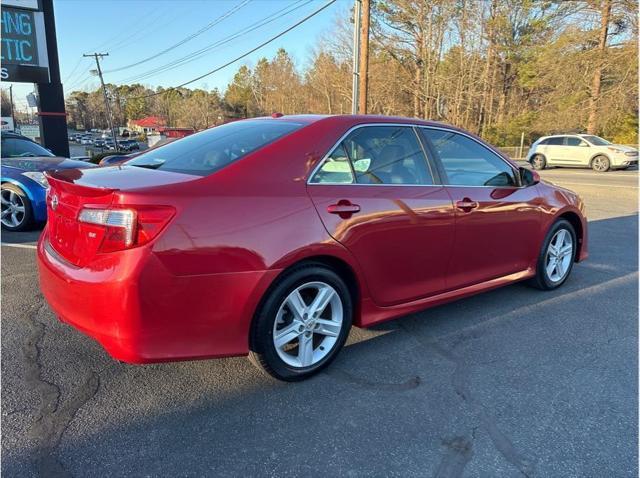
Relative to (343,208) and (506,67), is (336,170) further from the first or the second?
(506,67)

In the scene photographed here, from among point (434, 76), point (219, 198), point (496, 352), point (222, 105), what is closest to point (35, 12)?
point (219, 198)

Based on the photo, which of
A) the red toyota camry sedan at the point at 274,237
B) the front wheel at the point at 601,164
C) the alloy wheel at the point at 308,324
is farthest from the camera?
the front wheel at the point at 601,164

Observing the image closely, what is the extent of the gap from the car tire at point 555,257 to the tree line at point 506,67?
94.6 feet

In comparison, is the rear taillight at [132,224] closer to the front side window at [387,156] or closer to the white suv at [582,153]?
the front side window at [387,156]

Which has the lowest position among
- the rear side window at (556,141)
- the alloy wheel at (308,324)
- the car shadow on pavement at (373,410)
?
the car shadow on pavement at (373,410)

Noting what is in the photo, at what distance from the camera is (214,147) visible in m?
3.03

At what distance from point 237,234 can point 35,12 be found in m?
14.8

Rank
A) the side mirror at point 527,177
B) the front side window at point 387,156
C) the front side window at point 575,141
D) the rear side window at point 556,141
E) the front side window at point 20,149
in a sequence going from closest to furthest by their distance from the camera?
the front side window at point 387,156
the side mirror at point 527,177
the front side window at point 20,149
the front side window at point 575,141
the rear side window at point 556,141

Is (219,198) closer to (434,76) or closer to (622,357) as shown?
(622,357)

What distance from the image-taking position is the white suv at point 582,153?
20.4 meters

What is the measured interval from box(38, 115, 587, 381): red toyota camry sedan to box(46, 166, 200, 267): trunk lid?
1 cm

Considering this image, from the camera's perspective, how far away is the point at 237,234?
2.39m

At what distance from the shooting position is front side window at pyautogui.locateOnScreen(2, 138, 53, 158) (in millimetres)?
7258

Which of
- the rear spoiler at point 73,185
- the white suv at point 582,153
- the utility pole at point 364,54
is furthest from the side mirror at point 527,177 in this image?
the white suv at point 582,153
